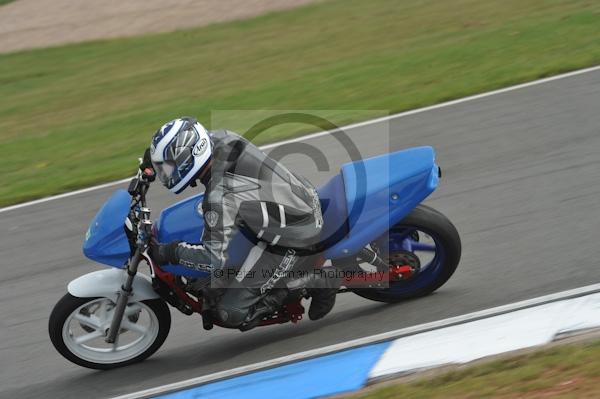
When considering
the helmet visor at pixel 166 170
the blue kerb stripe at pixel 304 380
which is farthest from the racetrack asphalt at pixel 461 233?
the helmet visor at pixel 166 170

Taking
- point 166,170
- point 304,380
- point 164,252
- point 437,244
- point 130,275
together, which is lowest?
point 304,380

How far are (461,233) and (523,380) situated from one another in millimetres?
2945

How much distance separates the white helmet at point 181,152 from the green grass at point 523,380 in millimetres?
1759

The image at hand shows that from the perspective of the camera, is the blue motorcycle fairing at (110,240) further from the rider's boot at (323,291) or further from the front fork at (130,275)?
the rider's boot at (323,291)

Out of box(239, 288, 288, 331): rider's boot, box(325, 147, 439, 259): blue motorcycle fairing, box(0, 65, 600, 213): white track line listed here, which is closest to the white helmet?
box(239, 288, 288, 331): rider's boot

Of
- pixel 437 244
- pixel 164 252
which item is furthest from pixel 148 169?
pixel 437 244

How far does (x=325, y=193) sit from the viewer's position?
6.55 metres

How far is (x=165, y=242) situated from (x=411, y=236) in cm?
180

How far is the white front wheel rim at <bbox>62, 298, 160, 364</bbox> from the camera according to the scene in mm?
6414

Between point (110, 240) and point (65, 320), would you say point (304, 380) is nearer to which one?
point (110, 240)

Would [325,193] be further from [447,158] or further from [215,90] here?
[215,90]

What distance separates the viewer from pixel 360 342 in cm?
617

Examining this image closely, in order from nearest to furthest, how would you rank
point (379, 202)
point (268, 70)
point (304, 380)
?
point (304, 380) → point (379, 202) → point (268, 70)

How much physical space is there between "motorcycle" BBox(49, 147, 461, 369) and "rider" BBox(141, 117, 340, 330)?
126mm
